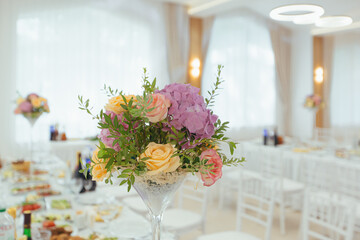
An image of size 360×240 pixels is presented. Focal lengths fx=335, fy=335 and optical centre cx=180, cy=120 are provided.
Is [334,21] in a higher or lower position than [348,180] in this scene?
higher

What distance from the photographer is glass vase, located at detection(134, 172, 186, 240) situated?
1021mm

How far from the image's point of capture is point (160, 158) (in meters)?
0.93

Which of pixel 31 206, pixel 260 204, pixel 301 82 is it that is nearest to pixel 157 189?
pixel 31 206

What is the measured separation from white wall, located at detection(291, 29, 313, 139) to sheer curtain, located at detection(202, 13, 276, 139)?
0.55m

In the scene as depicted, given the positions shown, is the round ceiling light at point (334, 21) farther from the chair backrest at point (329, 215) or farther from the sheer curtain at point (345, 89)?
the sheer curtain at point (345, 89)

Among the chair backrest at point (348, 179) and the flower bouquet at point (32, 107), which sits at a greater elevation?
the flower bouquet at point (32, 107)

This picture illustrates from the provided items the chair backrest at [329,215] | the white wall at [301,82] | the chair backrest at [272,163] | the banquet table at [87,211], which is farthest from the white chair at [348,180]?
the white wall at [301,82]

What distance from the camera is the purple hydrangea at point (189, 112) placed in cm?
95

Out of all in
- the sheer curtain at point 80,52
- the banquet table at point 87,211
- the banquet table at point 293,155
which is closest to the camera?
the banquet table at point 87,211

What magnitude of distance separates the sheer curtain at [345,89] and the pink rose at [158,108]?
6582 millimetres

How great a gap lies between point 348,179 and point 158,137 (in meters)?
3.17

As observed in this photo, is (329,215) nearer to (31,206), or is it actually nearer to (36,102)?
(31,206)

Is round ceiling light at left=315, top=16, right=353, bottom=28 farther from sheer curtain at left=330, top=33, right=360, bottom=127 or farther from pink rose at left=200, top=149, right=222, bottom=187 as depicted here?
sheer curtain at left=330, top=33, right=360, bottom=127

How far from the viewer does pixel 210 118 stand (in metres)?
0.98
